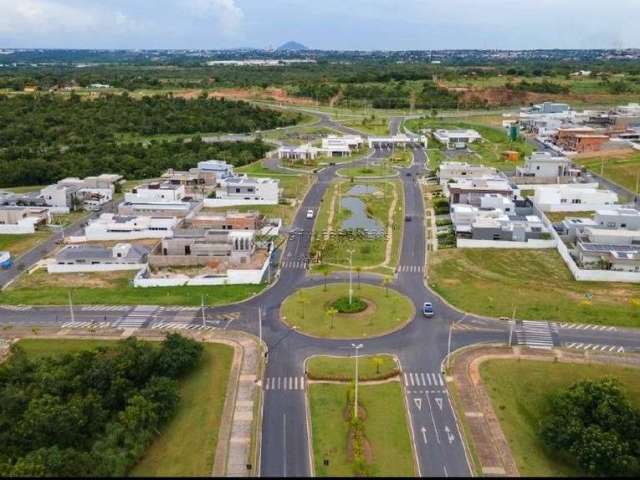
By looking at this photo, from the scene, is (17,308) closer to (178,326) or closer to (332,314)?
(178,326)

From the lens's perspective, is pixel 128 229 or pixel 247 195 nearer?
pixel 128 229

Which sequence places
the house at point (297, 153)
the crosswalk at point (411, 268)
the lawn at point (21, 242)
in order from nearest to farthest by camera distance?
the crosswalk at point (411, 268) → the lawn at point (21, 242) → the house at point (297, 153)

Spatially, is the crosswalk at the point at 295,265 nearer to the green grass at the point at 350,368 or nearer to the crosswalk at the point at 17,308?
the green grass at the point at 350,368

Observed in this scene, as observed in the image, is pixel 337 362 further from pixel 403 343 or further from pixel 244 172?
pixel 244 172

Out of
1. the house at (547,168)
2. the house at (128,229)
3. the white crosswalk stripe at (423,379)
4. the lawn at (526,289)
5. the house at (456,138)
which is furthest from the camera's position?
the house at (456,138)

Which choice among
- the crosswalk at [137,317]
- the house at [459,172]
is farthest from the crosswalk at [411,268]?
the house at [459,172]

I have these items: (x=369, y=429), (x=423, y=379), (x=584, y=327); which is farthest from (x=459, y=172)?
(x=369, y=429)

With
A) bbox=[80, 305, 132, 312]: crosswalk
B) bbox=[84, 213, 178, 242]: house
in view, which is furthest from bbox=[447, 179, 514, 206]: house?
bbox=[80, 305, 132, 312]: crosswalk
